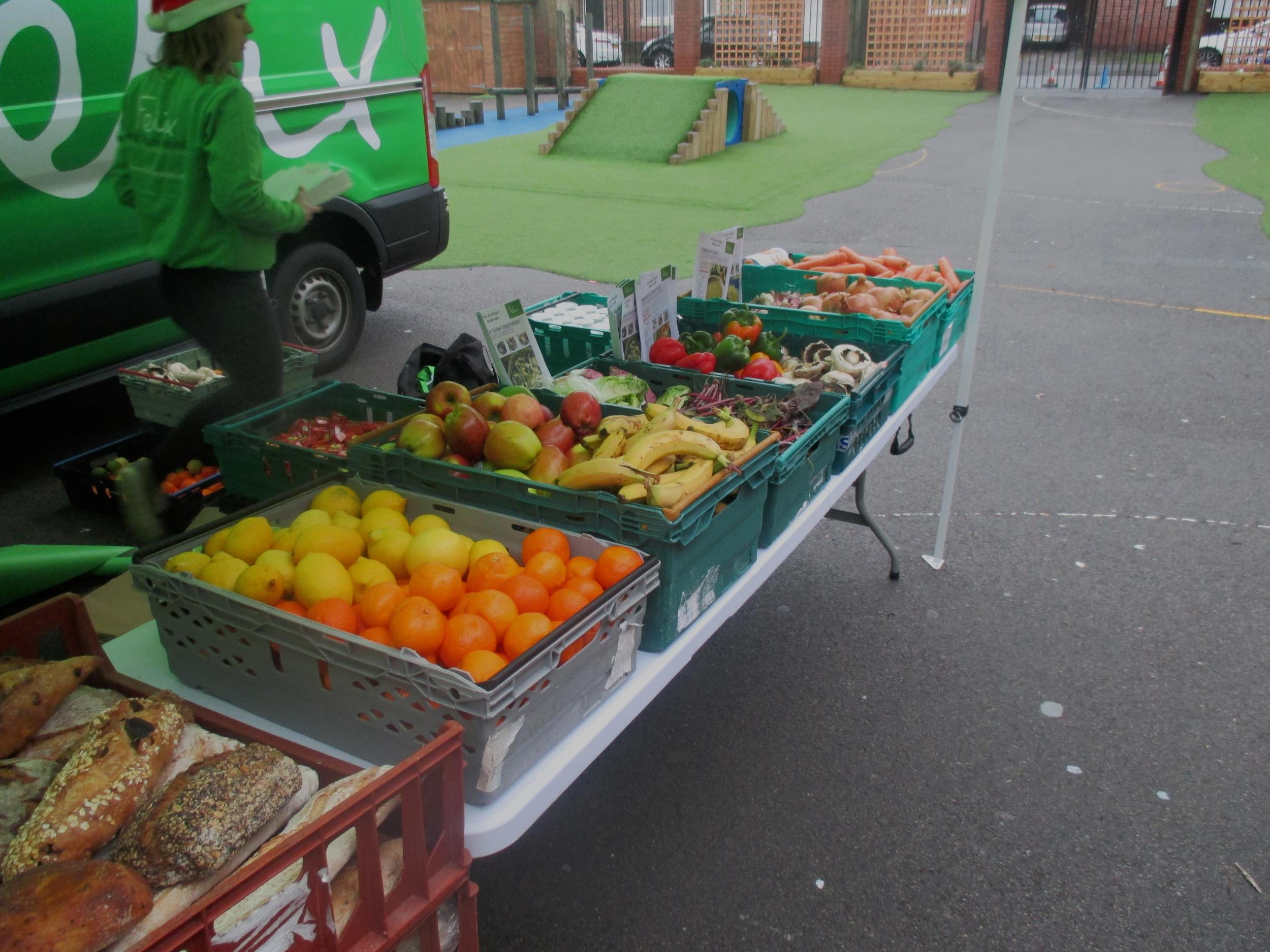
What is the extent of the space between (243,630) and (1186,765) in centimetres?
270

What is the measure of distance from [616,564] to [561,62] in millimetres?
19004

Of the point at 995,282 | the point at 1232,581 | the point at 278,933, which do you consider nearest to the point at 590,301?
the point at 1232,581

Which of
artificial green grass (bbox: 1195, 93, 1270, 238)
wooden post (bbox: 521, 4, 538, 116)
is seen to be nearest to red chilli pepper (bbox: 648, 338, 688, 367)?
artificial green grass (bbox: 1195, 93, 1270, 238)

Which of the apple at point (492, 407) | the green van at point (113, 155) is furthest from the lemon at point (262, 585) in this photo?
the green van at point (113, 155)

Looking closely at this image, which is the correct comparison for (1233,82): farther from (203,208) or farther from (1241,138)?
(203,208)

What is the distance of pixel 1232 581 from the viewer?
377cm

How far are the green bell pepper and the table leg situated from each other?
2.72ft

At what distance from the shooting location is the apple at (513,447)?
203 cm

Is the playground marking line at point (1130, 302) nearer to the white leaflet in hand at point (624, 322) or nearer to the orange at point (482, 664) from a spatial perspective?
the white leaflet in hand at point (624, 322)

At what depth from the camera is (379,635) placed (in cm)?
156

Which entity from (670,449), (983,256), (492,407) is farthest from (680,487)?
(983,256)

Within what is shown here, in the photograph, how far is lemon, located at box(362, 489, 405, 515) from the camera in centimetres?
194

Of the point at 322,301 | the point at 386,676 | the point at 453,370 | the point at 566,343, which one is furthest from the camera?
the point at 322,301

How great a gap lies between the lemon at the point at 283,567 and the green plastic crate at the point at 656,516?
0.39m
